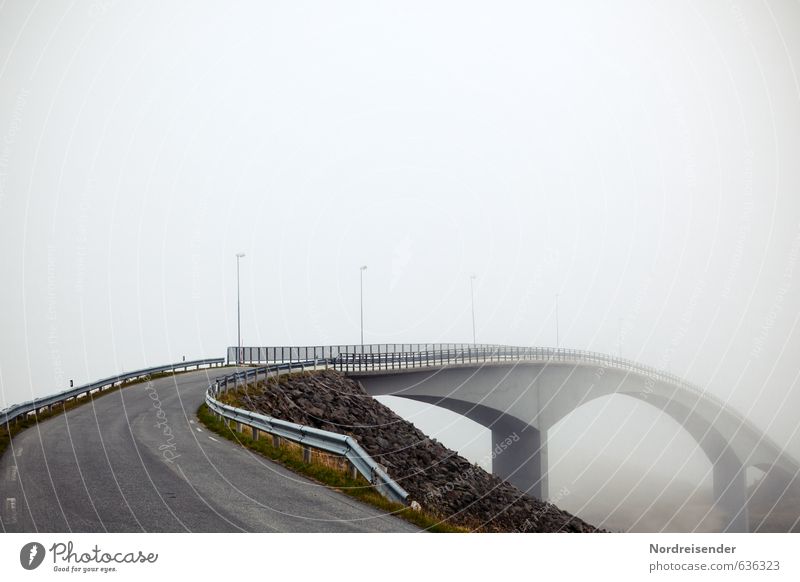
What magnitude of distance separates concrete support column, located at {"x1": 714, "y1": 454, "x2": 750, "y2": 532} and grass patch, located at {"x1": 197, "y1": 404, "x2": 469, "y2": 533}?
85.6 m

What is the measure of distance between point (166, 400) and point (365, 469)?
2080cm

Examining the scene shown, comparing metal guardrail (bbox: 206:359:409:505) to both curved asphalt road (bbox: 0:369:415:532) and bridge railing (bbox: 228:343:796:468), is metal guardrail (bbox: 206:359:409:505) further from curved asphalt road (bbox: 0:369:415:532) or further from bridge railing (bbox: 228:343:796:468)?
bridge railing (bbox: 228:343:796:468)

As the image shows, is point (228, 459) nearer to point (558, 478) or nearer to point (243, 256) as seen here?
point (243, 256)

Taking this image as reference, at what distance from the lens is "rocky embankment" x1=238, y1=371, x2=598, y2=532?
3023cm

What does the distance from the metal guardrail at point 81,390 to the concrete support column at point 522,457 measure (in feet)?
83.5

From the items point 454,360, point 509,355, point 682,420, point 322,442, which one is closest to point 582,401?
point 509,355

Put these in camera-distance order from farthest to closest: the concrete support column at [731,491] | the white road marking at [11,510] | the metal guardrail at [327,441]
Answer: the concrete support column at [731,491] → the metal guardrail at [327,441] → the white road marking at [11,510]

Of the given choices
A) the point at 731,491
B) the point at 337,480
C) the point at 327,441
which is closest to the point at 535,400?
the point at 731,491

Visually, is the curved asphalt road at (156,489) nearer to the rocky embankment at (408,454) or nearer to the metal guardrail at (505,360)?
the rocky embankment at (408,454)

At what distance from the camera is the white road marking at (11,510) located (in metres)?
12.0

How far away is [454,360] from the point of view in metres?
60.3

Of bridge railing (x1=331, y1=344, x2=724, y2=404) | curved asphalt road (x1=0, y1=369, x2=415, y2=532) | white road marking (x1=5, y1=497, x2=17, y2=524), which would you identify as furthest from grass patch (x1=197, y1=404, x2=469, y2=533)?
Result: bridge railing (x1=331, y1=344, x2=724, y2=404)

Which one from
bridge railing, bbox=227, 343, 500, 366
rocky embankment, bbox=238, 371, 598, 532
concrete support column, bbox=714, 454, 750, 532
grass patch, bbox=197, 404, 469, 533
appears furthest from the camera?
concrete support column, bbox=714, 454, 750, 532

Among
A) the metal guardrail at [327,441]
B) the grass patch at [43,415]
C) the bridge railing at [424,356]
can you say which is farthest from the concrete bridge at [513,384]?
the metal guardrail at [327,441]
